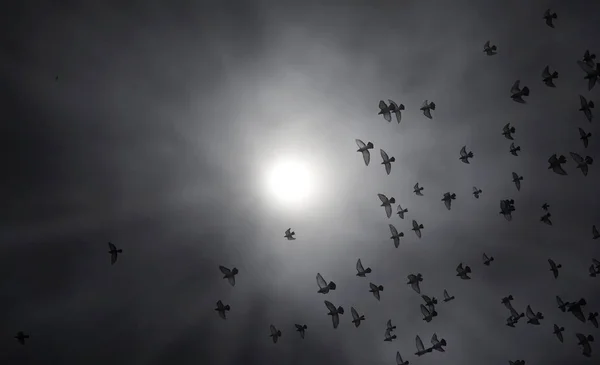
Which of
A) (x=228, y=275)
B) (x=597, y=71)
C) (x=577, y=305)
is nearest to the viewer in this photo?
(x=597, y=71)

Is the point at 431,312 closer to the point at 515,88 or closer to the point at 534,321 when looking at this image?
the point at 534,321

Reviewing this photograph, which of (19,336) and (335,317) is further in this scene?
(335,317)

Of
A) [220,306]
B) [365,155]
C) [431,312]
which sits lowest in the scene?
[431,312]

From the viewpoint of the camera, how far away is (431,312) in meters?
43.1

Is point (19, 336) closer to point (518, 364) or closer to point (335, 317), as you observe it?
point (335, 317)

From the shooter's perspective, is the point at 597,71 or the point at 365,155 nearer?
the point at 597,71

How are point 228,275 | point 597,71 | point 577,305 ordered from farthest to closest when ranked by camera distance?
point 228,275
point 577,305
point 597,71

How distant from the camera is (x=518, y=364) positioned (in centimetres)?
4438

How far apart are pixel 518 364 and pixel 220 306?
96.3 feet

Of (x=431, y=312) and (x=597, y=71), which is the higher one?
(x=597, y=71)

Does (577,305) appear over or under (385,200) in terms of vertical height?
under

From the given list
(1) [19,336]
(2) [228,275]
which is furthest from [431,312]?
(1) [19,336]

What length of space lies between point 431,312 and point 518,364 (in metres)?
10.4

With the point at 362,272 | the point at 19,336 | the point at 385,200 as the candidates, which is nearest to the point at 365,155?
the point at 385,200
